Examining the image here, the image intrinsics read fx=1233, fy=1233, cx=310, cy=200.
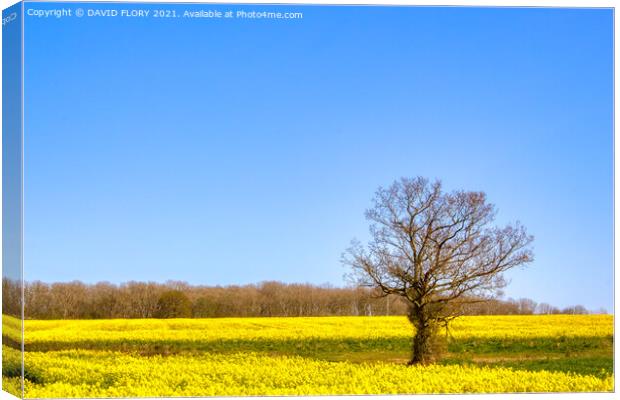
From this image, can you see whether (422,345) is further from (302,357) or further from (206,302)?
(206,302)

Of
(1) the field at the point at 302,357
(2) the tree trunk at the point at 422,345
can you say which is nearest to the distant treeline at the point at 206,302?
(1) the field at the point at 302,357

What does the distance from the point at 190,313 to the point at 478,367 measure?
14.1ft

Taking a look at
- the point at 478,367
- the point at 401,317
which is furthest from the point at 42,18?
the point at 478,367

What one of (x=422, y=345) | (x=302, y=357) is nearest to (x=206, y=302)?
(x=302, y=357)

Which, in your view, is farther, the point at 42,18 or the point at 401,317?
the point at 401,317

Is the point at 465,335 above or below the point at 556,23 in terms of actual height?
below

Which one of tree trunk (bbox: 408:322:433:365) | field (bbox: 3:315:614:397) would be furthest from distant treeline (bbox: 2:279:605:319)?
tree trunk (bbox: 408:322:433:365)

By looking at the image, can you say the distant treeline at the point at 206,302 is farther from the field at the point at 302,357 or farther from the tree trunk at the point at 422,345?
the tree trunk at the point at 422,345

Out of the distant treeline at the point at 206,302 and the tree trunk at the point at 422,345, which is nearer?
the distant treeline at the point at 206,302

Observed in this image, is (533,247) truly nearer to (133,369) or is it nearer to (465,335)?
(465,335)

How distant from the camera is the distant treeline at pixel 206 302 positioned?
16.8 metres

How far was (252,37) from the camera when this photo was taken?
56.0 feet

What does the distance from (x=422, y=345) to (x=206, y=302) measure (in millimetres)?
3206

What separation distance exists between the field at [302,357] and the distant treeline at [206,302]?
0.16m
